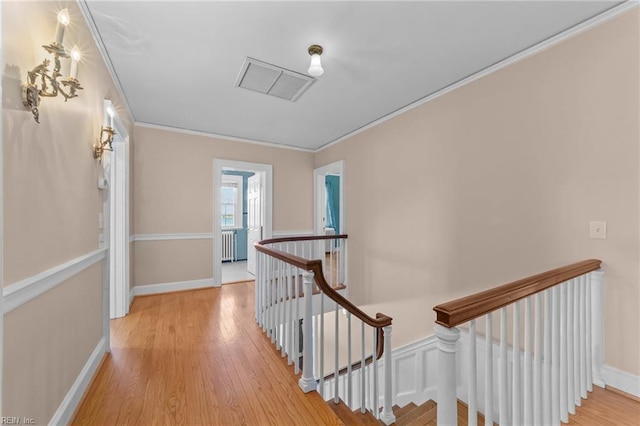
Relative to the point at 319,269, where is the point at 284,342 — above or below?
below

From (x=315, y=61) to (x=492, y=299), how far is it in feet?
6.46

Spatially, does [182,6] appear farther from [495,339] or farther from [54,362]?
[495,339]

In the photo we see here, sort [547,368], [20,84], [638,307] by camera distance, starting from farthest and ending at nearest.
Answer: [638,307] < [547,368] < [20,84]

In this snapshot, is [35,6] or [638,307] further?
[638,307]

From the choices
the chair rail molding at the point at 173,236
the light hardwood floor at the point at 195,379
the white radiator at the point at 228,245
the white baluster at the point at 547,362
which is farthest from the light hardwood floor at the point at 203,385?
the white radiator at the point at 228,245

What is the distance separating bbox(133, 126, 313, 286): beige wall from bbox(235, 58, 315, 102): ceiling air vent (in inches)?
73.9

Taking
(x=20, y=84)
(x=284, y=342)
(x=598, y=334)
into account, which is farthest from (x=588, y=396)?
(x=20, y=84)

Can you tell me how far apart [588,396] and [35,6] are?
12.2ft

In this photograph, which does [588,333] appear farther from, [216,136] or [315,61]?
[216,136]

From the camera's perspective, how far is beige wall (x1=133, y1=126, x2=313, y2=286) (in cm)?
387

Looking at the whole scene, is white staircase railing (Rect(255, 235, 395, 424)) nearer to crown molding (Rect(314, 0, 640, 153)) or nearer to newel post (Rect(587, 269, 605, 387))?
newel post (Rect(587, 269, 605, 387))

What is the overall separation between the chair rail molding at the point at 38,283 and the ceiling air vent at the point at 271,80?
1.98m

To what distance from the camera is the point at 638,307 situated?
5.48ft

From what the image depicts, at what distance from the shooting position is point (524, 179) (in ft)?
7.27
